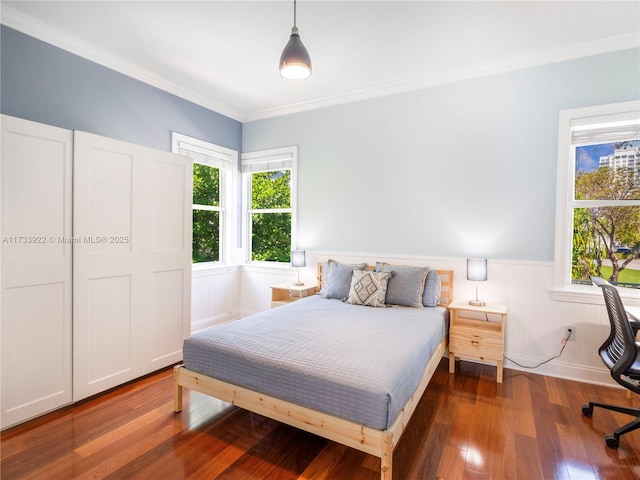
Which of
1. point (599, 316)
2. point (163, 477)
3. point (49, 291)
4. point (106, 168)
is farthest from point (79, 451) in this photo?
point (599, 316)

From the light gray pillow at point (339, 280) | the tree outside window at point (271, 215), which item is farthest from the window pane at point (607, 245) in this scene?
the tree outside window at point (271, 215)

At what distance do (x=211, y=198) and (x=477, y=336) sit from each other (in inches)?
137

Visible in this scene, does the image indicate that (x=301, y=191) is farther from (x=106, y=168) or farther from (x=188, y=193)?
(x=106, y=168)

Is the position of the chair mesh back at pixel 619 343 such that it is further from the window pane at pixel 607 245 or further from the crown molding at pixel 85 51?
the crown molding at pixel 85 51

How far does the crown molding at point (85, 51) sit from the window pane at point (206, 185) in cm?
78

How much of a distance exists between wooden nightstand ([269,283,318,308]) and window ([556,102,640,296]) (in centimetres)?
249

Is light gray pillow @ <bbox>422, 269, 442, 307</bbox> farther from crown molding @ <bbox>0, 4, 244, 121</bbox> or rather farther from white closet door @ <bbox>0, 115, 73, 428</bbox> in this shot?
crown molding @ <bbox>0, 4, 244, 121</bbox>

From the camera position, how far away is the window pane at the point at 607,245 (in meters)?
2.84

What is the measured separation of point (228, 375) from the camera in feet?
6.91

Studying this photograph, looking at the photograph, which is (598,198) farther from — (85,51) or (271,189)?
(85,51)

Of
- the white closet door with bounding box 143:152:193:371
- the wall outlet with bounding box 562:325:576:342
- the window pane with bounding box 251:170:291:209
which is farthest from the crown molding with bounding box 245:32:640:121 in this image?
the wall outlet with bounding box 562:325:576:342

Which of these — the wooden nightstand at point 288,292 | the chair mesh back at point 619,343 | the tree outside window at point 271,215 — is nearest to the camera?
the chair mesh back at point 619,343

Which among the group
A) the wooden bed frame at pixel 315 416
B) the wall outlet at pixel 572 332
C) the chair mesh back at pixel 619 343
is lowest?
the wooden bed frame at pixel 315 416

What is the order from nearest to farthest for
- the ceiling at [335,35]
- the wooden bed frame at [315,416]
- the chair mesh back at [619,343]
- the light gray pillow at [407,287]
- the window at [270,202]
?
1. the wooden bed frame at [315,416]
2. the chair mesh back at [619,343]
3. the ceiling at [335,35]
4. the light gray pillow at [407,287]
5. the window at [270,202]
